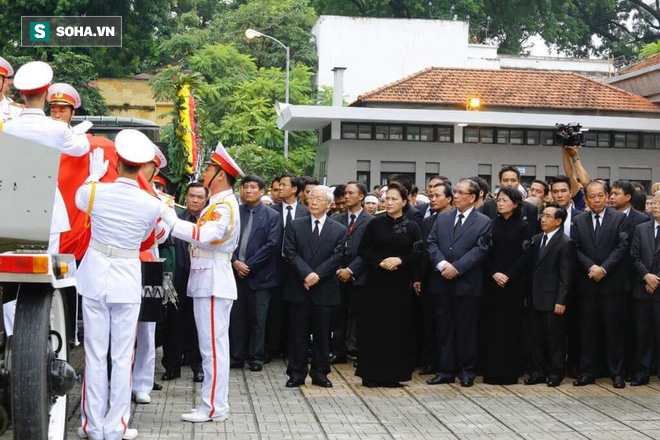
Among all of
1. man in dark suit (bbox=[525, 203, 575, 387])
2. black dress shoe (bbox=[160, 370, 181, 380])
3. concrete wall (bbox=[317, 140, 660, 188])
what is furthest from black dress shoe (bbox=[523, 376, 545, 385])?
concrete wall (bbox=[317, 140, 660, 188])

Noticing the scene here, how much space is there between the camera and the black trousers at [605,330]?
425 inches

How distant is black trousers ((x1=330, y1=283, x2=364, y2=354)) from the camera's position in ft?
40.2

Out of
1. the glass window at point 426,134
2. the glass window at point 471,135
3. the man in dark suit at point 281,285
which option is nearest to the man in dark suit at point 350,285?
the man in dark suit at point 281,285

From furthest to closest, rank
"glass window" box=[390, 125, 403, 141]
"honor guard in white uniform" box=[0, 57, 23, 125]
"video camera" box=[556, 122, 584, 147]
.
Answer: "glass window" box=[390, 125, 403, 141], "video camera" box=[556, 122, 584, 147], "honor guard in white uniform" box=[0, 57, 23, 125]

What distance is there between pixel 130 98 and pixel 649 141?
25.7 meters

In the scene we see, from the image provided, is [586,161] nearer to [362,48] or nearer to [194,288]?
[362,48]

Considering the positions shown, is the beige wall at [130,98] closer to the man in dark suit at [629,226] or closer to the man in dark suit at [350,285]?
the man in dark suit at [350,285]

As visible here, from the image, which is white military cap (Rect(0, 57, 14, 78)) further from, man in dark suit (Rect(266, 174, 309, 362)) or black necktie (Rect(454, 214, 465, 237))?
black necktie (Rect(454, 214, 465, 237))

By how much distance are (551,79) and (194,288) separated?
3852cm

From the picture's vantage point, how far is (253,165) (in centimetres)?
3725

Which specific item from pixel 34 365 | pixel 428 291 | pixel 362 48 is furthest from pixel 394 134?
pixel 34 365

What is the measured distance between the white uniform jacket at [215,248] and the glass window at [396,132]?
3194 cm

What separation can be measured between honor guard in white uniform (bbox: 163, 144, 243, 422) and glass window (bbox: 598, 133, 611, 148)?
115ft

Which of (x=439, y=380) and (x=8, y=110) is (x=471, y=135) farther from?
(x=8, y=110)
